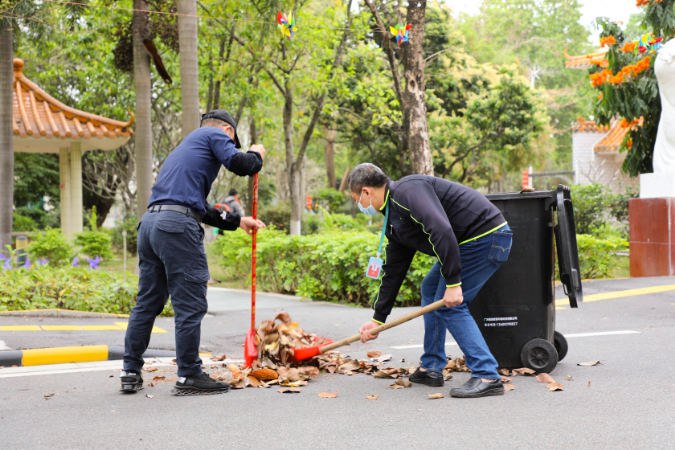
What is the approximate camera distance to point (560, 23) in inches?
1839

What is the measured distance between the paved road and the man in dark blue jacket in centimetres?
26

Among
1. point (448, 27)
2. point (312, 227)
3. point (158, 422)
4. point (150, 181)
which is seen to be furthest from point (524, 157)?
point (158, 422)

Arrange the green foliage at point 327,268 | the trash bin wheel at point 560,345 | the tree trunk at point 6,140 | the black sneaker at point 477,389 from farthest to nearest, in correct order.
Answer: the tree trunk at point 6,140
the green foliage at point 327,268
the trash bin wheel at point 560,345
the black sneaker at point 477,389

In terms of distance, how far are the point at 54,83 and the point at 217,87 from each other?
397 inches

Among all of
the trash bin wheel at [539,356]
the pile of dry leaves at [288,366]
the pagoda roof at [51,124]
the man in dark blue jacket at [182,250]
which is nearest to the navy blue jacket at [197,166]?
the man in dark blue jacket at [182,250]

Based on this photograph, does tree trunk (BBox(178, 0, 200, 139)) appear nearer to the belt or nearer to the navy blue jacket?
the navy blue jacket

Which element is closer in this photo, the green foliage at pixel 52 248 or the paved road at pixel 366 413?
A: the paved road at pixel 366 413

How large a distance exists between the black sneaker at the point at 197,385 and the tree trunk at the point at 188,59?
208 inches

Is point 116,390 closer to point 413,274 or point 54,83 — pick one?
point 413,274

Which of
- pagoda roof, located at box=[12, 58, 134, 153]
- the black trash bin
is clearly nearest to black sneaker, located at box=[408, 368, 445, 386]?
the black trash bin

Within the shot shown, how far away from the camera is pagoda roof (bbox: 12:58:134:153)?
13.2 m

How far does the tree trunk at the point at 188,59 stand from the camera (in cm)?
876

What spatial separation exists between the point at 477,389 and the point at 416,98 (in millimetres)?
7215

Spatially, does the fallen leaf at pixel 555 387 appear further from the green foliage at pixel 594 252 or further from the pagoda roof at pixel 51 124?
the pagoda roof at pixel 51 124
